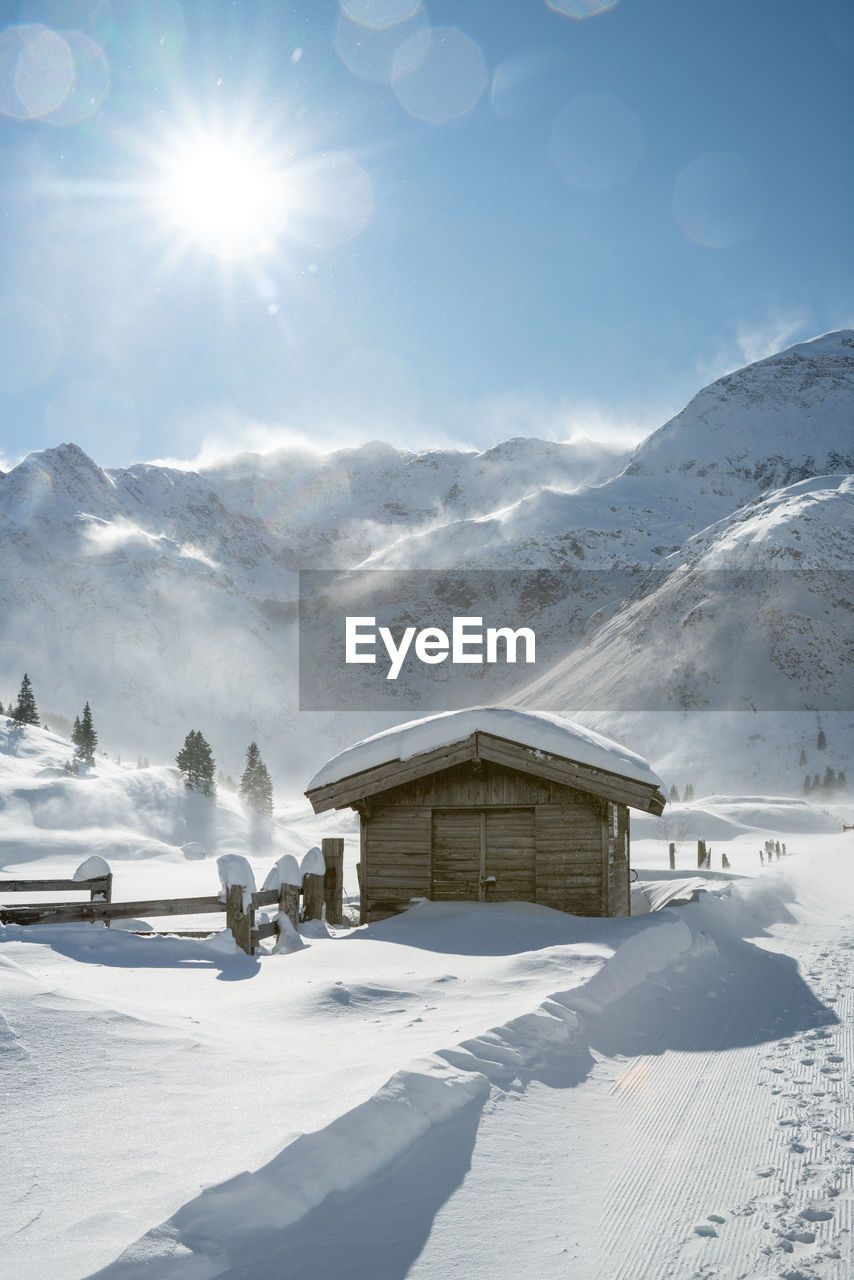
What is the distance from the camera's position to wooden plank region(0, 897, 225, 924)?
934 cm

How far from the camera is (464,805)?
13.7 m

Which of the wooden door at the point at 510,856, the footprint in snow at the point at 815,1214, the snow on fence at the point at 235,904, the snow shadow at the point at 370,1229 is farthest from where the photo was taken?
the wooden door at the point at 510,856

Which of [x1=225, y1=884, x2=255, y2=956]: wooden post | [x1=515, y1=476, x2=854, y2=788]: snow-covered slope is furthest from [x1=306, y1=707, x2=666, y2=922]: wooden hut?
[x1=515, y1=476, x2=854, y2=788]: snow-covered slope

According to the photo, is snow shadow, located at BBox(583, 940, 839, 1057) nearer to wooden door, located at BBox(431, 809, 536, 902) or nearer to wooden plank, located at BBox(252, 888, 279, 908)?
wooden door, located at BBox(431, 809, 536, 902)

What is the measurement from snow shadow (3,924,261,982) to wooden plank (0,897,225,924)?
10 cm

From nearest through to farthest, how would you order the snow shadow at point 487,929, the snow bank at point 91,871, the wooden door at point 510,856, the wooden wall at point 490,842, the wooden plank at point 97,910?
the wooden plank at point 97,910 < the snow shadow at point 487,929 < the snow bank at point 91,871 < the wooden wall at point 490,842 < the wooden door at point 510,856

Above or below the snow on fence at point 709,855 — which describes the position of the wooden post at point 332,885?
above

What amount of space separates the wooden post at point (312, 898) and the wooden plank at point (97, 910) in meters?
2.05

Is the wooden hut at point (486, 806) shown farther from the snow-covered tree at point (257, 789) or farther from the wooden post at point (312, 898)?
the snow-covered tree at point (257, 789)

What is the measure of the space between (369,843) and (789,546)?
117 metres

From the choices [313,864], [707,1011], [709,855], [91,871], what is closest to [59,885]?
[91,871]

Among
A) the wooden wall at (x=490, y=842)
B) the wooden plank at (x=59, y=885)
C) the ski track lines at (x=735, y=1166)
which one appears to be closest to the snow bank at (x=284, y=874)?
the wooden plank at (x=59, y=885)

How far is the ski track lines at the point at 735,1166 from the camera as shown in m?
3.66

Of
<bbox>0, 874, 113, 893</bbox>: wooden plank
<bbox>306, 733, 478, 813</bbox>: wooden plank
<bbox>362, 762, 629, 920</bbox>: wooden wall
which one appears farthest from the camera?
<bbox>362, 762, 629, 920</bbox>: wooden wall
